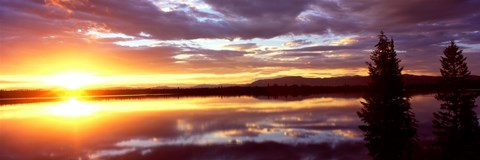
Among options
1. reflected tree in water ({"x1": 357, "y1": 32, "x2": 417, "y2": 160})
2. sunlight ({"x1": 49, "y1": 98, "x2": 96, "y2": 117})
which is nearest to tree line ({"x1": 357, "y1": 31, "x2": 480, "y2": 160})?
reflected tree in water ({"x1": 357, "y1": 32, "x2": 417, "y2": 160})

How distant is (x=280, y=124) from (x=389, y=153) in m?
23.1

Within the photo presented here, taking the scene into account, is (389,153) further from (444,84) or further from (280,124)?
(280,124)

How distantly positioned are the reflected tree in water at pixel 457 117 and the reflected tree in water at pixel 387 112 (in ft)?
9.55

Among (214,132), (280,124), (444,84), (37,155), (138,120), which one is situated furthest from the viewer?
(138,120)

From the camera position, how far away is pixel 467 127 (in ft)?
131

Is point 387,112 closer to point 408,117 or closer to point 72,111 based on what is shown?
point 408,117

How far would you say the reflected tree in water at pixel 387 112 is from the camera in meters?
39.0

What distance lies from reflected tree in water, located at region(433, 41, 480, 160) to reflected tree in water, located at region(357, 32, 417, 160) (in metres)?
2.91

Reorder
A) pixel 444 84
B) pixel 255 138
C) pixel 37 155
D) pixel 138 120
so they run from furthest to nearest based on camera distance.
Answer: pixel 138 120 < pixel 255 138 < pixel 444 84 < pixel 37 155

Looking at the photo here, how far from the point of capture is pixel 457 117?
40906 millimetres

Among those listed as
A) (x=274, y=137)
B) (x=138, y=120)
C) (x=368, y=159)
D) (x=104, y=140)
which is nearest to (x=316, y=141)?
(x=274, y=137)

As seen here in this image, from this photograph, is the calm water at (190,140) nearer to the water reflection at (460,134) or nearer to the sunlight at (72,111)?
the water reflection at (460,134)

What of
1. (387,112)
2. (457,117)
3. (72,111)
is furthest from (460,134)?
(72,111)

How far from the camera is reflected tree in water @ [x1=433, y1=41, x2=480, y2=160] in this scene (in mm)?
38719
